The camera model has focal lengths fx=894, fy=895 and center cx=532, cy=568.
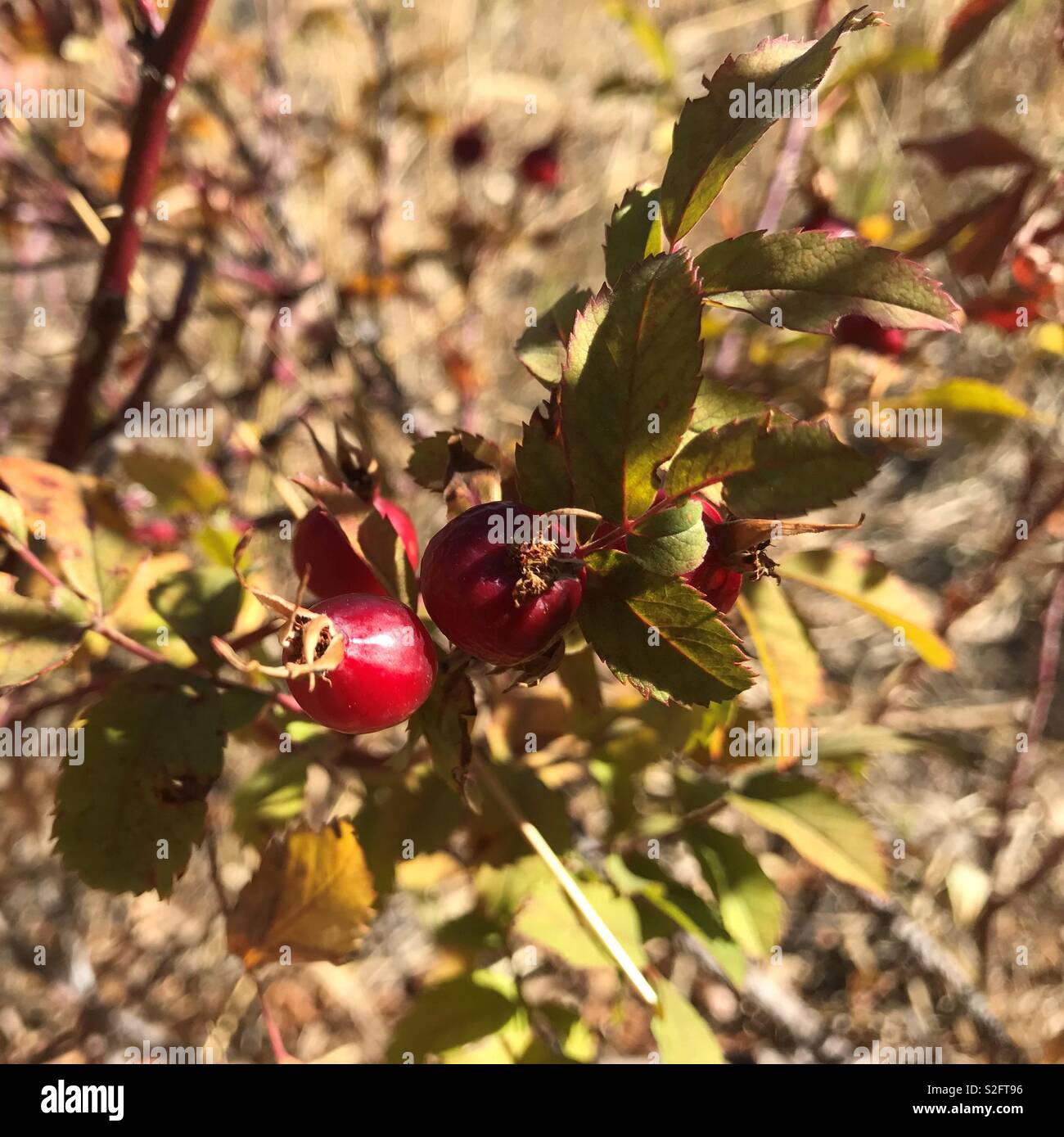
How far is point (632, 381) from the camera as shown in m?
0.71

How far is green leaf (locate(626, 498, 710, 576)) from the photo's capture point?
→ 0.68m

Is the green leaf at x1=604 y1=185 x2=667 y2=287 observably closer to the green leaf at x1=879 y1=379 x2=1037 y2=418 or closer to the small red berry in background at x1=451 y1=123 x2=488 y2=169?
the green leaf at x1=879 y1=379 x2=1037 y2=418

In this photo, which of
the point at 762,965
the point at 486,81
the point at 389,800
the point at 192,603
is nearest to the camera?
the point at 192,603

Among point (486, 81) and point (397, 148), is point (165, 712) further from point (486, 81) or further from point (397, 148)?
point (486, 81)

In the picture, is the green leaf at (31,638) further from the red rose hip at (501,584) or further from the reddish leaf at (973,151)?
the reddish leaf at (973,151)

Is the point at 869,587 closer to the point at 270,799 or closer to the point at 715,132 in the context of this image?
the point at 715,132

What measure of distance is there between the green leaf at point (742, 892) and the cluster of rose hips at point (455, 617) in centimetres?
60

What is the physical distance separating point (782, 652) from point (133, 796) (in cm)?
80

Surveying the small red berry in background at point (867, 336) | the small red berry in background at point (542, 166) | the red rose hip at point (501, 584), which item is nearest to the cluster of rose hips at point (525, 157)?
the small red berry in background at point (542, 166)

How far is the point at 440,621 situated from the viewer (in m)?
0.71

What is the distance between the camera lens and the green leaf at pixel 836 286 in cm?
74

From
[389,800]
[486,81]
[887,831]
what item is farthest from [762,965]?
[486,81]

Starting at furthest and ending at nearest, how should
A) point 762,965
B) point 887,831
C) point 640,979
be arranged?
1. point 887,831
2. point 762,965
3. point 640,979

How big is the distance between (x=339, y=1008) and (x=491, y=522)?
6.32 feet
